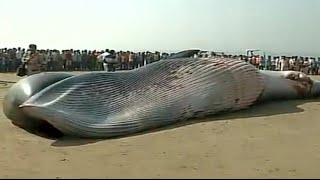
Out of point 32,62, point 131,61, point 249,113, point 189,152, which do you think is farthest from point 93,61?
point 189,152

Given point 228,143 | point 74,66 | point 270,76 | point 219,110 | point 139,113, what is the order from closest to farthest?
point 228,143
point 139,113
point 219,110
point 270,76
point 74,66

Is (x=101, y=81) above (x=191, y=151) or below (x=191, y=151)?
above

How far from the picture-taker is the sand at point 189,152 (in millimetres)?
7422

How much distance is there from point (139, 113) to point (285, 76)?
15.4 feet

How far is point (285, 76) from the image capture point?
45.4 ft

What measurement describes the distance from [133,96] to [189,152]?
2799 mm

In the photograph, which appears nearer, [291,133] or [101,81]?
[291,133]

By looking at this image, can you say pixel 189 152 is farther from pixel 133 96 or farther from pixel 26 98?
pixel 26 98

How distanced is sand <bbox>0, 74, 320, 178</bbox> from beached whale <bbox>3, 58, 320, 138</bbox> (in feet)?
1.06

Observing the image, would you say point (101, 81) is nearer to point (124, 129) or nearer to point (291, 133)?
point (124, 129)

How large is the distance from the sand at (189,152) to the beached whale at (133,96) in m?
0.32

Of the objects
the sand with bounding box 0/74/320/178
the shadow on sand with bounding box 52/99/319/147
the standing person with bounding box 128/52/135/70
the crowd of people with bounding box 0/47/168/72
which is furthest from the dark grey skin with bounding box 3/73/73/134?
the standing person with bounding box 128/52/135/70

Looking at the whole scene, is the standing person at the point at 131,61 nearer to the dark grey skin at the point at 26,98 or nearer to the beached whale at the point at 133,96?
the beached whale at the point at 133,96

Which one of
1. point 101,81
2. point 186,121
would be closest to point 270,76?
point 186,121
